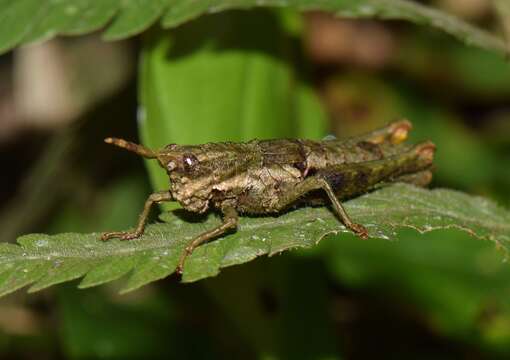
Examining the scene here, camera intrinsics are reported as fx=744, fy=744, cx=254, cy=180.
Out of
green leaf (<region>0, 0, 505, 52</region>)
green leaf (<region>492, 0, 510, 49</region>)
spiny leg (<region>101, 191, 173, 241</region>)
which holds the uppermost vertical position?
green leaf (<region>0, 0, 505, 52</region>)

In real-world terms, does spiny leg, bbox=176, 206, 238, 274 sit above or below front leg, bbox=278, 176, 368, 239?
above

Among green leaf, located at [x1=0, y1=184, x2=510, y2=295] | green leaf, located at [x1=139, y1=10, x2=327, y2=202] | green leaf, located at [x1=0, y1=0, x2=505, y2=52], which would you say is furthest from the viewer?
green leaf, located at [x1=139, y1=10, x2=327, y2=202]

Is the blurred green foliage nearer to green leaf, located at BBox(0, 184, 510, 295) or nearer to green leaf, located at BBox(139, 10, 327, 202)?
green leaf, located at BBox(139, 10, 327, 202)

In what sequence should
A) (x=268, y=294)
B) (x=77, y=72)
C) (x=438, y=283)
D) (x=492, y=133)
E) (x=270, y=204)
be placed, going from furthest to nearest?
(x=492, y=133)
(x=77, y=72)
(x=438, y=283)
(x=268, y=294)
(x=270, y=204)

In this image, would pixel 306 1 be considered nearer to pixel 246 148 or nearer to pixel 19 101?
pixel 246 148

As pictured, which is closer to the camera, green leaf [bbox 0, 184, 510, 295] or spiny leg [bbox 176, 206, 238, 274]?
green leaf [bbox 0, 184, 510, 295]

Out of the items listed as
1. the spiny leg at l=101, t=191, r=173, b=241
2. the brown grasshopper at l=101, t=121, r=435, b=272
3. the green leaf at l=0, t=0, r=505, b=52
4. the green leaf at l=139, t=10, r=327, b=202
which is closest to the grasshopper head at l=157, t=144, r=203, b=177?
the brown grasshopper at l=101, t=121, r=435, b=272

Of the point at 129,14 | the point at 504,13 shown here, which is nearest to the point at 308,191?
the point at 129,14

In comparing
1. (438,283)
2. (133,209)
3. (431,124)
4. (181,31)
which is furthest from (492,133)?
(181,31)
